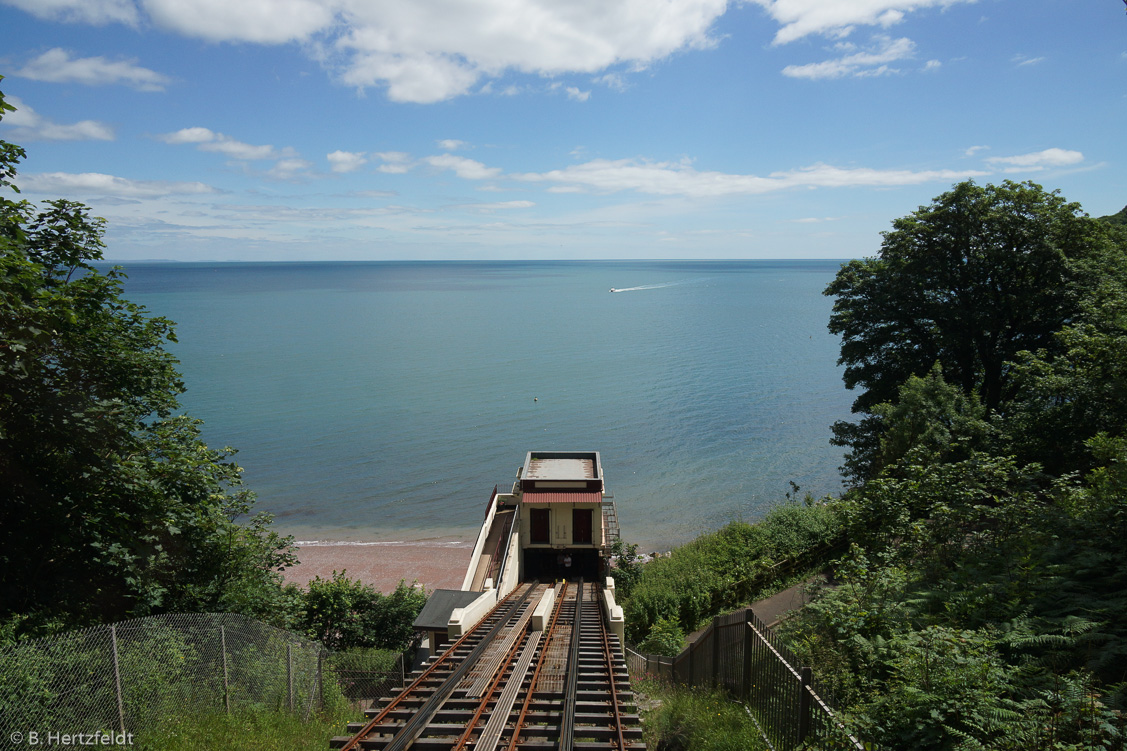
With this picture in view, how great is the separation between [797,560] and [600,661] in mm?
11878

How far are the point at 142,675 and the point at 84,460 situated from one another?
4802mm

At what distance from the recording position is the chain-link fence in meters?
6.59

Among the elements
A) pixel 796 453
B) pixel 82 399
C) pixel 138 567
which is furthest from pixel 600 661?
pixel 796 453

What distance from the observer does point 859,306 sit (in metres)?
28.0

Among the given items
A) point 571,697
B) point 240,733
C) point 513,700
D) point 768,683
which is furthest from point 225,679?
point 768,683

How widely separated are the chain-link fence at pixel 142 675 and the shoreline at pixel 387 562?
17145mm

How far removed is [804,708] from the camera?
6051 mm

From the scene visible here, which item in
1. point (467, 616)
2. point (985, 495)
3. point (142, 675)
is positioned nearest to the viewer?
point (142, 675)

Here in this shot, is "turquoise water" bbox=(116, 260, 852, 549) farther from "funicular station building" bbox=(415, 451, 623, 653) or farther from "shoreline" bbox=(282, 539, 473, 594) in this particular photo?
"funicular station building" bbox=(415, 451, 623, 653)

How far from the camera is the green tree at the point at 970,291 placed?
2359cm

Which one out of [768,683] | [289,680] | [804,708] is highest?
[804,708]

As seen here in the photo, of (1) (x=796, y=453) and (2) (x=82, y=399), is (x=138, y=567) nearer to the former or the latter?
(2) (x=82, y=399)

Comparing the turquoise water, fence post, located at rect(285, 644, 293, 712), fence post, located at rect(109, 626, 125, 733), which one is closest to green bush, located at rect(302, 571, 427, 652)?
fence post, located at rect(285, 644, 293, 712)

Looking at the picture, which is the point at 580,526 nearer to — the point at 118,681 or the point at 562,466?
the point at 562,466
